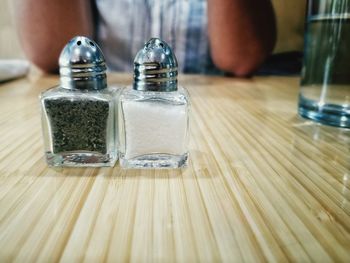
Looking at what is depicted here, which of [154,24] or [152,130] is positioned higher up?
[154,24]

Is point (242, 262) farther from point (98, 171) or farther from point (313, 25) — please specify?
point (313, 25)

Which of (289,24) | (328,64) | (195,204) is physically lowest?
(195,204)

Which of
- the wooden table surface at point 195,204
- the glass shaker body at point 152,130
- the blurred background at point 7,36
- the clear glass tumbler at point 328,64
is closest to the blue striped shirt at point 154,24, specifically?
the blurred background at point 7,36

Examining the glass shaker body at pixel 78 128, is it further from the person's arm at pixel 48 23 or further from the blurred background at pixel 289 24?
the blurred background at pixel 289 24

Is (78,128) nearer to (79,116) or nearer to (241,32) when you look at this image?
(79,116)

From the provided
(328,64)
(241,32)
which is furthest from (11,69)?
(328,64)

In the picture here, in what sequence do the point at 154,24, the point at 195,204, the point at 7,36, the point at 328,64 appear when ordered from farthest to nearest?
the point at 7,36, the point at 154,24, the point at 328,64, the point at 195,204

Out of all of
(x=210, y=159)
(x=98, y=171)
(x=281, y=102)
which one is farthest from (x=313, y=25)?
(x=98, y=171)

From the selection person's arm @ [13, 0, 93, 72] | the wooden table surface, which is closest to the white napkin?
person's arm @ [13, 0, 93, 72]

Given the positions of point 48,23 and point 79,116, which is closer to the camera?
point 79,116
